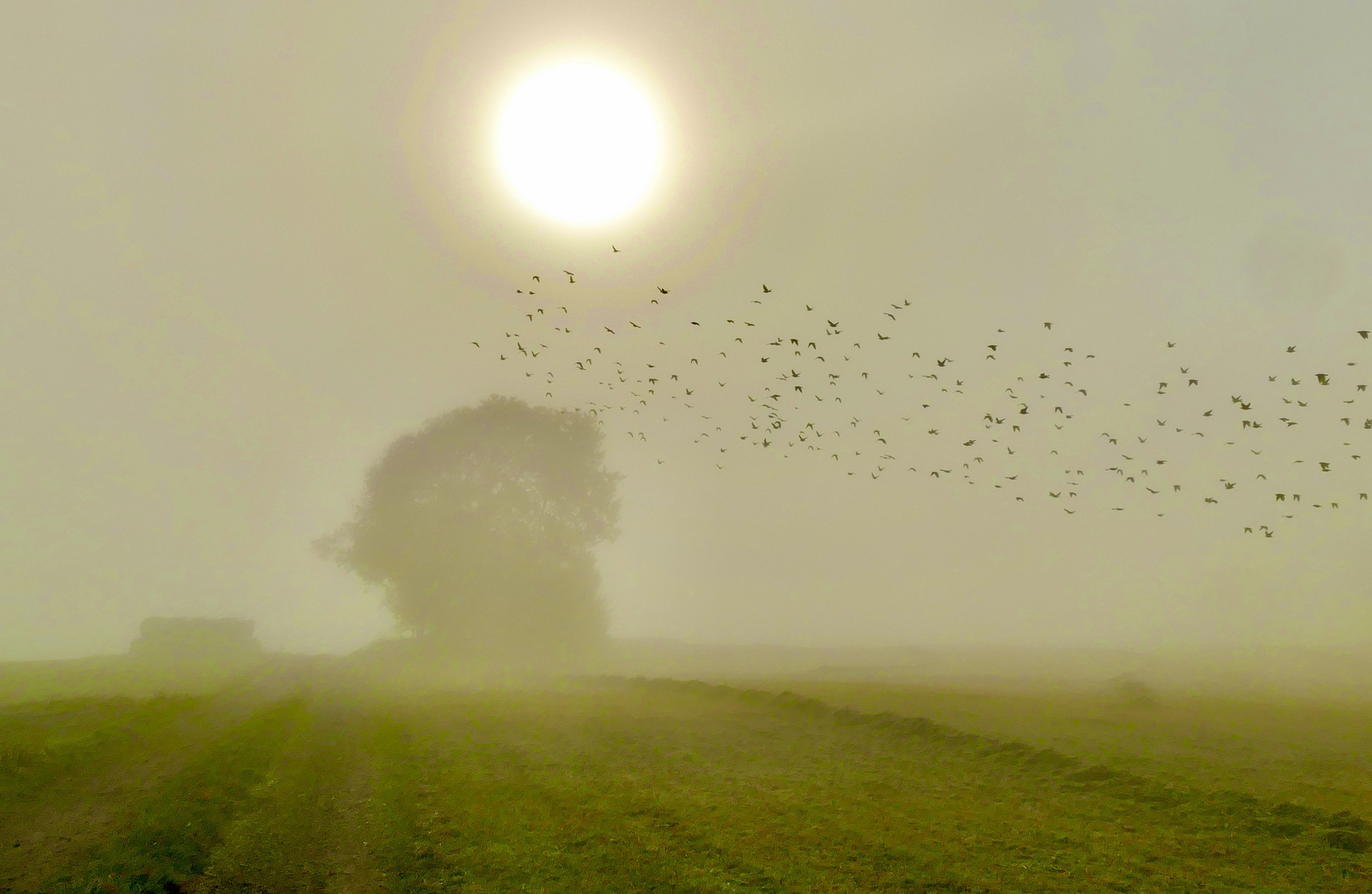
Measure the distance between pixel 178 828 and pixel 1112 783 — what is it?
31.2 meters

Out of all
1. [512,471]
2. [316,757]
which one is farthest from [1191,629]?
[316,757]

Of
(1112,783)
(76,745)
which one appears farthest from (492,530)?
(1112,783)

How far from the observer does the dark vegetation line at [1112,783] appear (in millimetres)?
19172

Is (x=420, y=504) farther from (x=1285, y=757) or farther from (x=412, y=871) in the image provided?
(x=1285, y=757)

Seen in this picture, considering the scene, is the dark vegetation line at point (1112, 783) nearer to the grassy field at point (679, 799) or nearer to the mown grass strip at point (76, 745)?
the grassy field at point (679, 799)

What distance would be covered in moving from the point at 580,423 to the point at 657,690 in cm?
4429

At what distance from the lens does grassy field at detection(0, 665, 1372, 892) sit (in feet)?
56.1

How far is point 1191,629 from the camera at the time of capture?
128125 millimetres

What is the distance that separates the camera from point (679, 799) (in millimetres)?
23344

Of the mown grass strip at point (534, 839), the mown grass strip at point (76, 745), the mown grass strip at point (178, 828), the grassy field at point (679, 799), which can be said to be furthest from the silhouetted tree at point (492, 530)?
the mown grass strip at point (534, 839)

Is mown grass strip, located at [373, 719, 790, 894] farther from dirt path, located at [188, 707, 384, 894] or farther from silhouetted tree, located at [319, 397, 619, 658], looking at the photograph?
silhouetted tree, located at [319, 397, 619, 658]

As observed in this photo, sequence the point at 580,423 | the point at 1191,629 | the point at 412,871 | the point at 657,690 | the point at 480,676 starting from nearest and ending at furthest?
the point at 412,871 < the point at 657,690 < the point at 480,676 < the point at 580,423 < the point at 1191,629

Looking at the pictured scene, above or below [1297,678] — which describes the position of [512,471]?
above

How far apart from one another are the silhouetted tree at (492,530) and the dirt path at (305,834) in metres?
44.1
